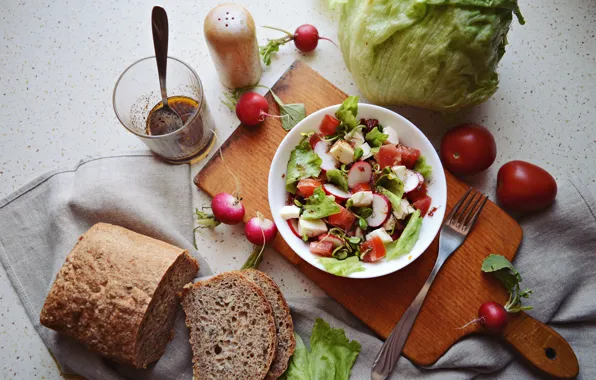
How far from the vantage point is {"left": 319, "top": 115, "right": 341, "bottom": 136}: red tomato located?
216 centimetres

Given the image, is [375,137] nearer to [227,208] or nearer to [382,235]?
[382,235]

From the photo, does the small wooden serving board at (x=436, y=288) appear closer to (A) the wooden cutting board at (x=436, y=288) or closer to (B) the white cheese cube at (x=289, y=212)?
(A) the wooden cutting board at (x=436, y=288)

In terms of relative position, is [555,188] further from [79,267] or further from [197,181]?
[79,267]

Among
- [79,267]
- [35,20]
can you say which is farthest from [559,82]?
[35,20]

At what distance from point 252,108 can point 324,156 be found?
1.40ft

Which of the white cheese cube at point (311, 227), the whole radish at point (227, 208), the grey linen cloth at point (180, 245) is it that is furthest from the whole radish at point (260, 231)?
the grey linen cloth at point (180, 245)

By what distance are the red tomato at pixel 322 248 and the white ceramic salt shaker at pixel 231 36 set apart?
0.90m

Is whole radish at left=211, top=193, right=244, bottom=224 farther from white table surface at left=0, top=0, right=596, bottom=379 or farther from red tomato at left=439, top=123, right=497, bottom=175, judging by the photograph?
red tomato at left=439, top=123, right=497, bottom=175

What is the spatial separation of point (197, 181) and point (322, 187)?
63 centimetres

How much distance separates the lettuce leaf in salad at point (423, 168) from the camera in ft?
6.90

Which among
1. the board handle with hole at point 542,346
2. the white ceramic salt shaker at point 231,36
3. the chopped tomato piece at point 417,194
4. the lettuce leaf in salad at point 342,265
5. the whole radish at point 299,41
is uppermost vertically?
the white ceramic salt shaker at point 231,36

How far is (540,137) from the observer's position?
2396 millimetres

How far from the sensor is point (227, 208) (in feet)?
7.20

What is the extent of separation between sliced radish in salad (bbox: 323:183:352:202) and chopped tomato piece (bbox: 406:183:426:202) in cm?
27
